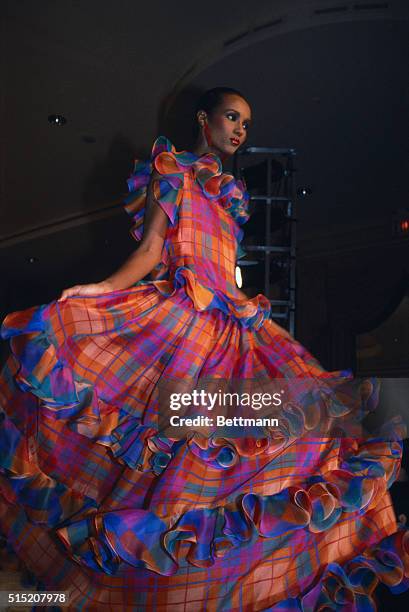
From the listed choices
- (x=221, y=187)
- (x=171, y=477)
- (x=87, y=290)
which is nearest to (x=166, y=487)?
(x=171, y=477)

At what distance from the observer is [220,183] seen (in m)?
2.26

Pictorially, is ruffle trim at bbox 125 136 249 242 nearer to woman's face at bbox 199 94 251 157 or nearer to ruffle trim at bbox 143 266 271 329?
woman's face at bbox 199 94 251 157

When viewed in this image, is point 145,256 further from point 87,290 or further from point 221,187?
point 221,187

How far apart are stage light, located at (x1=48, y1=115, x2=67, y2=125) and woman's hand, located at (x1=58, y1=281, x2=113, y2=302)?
3003 mm

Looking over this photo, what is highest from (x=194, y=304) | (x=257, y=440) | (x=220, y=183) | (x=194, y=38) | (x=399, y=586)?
(x=194, y=38)

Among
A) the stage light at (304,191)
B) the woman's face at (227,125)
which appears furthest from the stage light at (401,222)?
the woman's face at (227,125)

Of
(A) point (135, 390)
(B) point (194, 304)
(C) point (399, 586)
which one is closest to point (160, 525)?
(A) point (135, 390)

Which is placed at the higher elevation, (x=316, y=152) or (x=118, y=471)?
(x=316, y=152)

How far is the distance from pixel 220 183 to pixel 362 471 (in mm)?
1146

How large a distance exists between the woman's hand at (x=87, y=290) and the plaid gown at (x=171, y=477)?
0.09ft

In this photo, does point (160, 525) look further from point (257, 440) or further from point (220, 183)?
point (220, 183)

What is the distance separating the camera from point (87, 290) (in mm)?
1784

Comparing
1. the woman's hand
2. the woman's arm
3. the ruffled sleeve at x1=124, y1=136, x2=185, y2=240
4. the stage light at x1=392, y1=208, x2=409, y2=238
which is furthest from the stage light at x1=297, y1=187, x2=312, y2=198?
the woman's hand

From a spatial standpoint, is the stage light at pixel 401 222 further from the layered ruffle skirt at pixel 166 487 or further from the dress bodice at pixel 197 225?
the layered ruffle skirt at pixel 166 487
